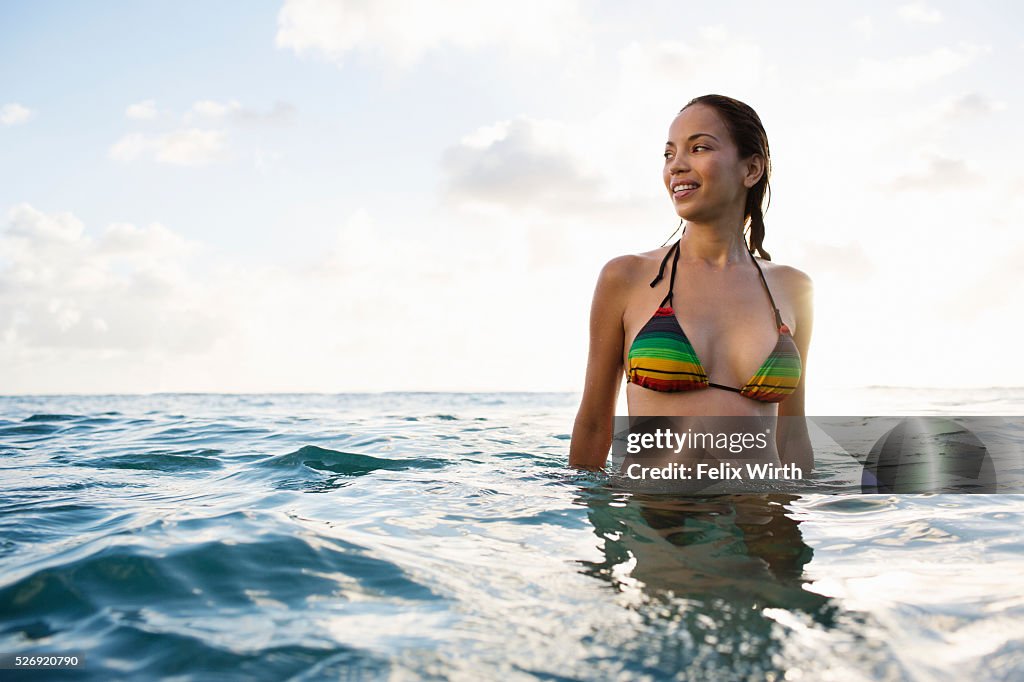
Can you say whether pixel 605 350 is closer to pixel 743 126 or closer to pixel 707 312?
pixel 707 312

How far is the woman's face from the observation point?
10.5 feet

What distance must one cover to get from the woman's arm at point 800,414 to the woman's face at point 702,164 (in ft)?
2.04

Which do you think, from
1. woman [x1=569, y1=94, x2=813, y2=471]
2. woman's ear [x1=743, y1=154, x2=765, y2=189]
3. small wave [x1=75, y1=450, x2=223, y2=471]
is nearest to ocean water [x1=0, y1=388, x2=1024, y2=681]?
woman [x1=569, y1=94, x2=813, y2=471]

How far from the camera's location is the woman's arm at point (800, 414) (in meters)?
3.51

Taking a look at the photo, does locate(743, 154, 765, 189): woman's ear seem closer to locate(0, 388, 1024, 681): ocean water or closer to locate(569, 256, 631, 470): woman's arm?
locate(569, 256, 631, 470): woman's arm

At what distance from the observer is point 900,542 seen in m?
2.52

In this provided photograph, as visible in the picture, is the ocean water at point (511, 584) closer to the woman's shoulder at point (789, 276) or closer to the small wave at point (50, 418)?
the woman's shoulder at point (789, 276)

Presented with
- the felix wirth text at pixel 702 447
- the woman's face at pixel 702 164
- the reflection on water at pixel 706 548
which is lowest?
the reflection on water at pixel 706 548

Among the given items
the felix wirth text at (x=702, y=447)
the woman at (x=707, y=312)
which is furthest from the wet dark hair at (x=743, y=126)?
the felix wirth text at (x=702, y=447)

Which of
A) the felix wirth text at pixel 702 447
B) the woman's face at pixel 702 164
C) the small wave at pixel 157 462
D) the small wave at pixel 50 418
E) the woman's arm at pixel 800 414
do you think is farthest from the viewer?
the small wave at pixel 50 418

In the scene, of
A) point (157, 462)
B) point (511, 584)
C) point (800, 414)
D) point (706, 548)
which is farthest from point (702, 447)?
→ point (157, 462)

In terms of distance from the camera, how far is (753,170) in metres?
3.37

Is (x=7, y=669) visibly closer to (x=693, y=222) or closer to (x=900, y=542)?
(x=900, y=542)

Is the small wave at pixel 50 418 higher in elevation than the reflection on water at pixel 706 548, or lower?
lower
